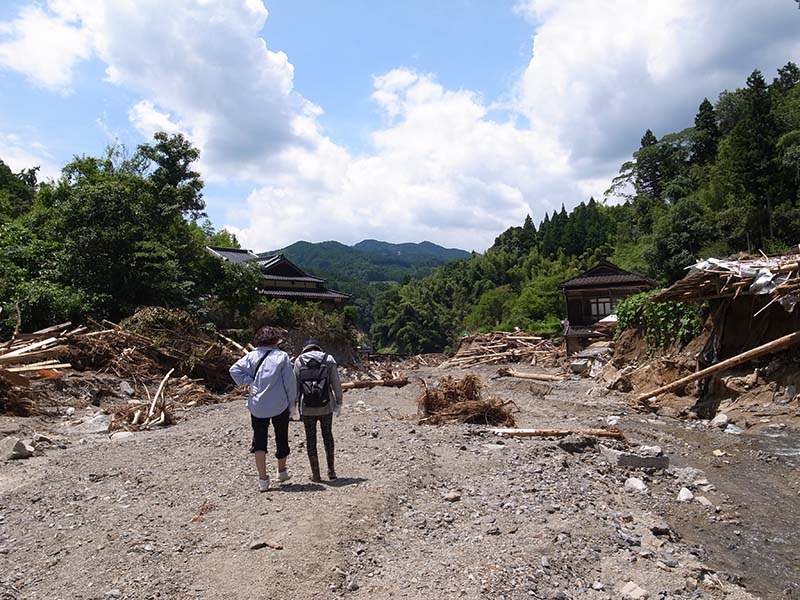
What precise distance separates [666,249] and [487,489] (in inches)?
1351

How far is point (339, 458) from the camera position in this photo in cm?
767

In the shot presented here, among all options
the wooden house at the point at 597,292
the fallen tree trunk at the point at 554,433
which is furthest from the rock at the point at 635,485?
the wooden house at the point at 597,292

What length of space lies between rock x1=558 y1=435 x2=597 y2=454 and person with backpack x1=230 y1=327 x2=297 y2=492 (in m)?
4.84

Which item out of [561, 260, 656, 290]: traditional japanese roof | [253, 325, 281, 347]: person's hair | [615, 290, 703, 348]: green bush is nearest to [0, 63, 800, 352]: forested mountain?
[561, 260, 656, 290]: traditional japanese roof

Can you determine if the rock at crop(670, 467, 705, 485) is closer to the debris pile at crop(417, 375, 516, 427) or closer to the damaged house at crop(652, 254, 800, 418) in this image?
the debris pile at crop(417, 375, 516, 427)

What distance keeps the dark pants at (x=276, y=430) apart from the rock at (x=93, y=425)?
19.0 ft

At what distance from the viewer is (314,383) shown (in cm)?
617

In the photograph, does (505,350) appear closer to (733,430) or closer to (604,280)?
(604,280)

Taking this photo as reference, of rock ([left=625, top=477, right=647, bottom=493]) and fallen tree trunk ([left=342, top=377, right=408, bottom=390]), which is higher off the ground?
fallen tree trunk ([left=342, top=377, right=408, bottom=390])

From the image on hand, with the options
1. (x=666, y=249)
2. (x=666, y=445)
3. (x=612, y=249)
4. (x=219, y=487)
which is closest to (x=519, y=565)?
(x=219, y=487)

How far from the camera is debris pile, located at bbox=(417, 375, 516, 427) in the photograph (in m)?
10.9

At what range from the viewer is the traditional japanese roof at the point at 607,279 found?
33.0 m

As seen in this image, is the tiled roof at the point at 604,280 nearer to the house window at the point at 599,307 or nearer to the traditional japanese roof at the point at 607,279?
the traditional japanese roof at the point at 607,279

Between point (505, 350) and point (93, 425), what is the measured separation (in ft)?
101
